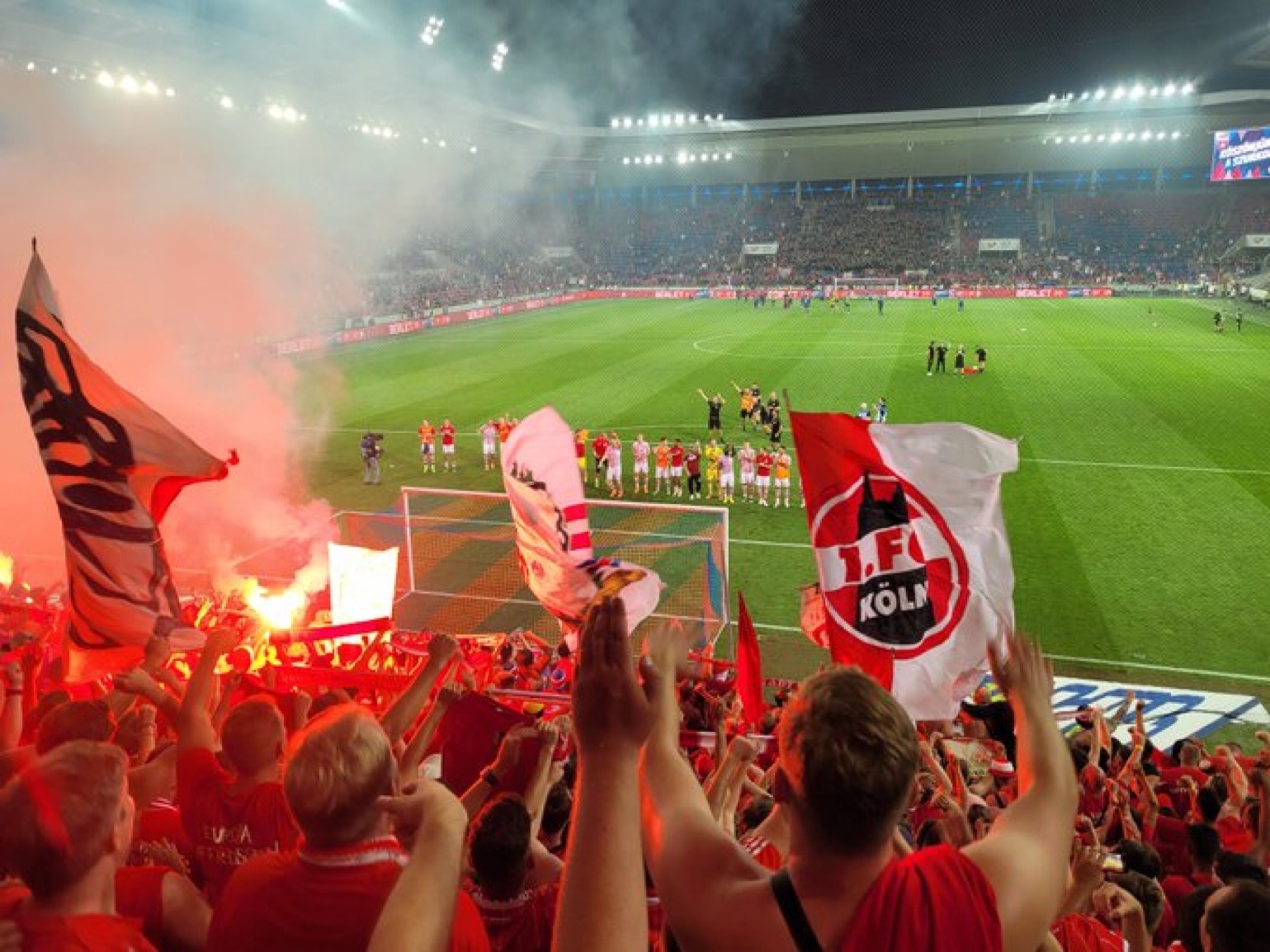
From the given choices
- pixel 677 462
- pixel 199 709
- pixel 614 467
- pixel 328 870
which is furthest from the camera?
pixel 614 467

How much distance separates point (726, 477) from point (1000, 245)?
2365 inches

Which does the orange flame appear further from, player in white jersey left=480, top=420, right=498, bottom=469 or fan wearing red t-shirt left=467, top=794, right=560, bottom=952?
player in white jersey left=480, top=420, right=498, bottom=469

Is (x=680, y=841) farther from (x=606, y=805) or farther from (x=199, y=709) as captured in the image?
(x=199, y=709)

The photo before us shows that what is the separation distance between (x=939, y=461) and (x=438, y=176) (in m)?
42.7

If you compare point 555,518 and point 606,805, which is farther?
point 555,518

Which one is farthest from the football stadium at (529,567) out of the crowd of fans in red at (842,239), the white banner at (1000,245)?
the white banner at (1000,245)

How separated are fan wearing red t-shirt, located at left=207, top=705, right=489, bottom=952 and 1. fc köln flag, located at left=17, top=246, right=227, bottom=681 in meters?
3.71

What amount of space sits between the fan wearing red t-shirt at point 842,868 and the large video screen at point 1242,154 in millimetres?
65464

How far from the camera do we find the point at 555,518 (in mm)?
6484

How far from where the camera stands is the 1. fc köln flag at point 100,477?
222 inches

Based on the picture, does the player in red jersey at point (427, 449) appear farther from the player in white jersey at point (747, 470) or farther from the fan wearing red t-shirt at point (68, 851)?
the fan wearing red t-shirt at point (68, 851)

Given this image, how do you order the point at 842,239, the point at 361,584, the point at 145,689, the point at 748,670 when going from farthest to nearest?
1. the point at 842,239
2. the point at 361,584
3. the point at 748,670
4. the point at 145,689

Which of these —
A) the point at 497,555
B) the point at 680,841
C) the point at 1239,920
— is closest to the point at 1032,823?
the point at 680,841

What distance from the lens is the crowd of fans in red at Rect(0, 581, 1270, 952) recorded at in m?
1.77
